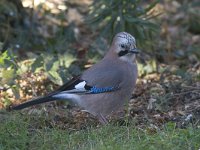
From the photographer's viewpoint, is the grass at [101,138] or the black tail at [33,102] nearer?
the grass at [101,138]

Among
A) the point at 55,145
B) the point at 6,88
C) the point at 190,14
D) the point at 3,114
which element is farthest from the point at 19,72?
the point at 190,14

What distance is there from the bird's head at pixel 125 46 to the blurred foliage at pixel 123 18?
3.55 feet

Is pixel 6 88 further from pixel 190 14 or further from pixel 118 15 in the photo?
pixel 190 14

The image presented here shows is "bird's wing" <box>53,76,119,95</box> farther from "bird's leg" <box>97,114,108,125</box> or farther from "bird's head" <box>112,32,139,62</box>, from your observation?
"bird's head" <box>112,32,139,62</box>

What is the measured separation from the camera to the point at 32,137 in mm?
4898

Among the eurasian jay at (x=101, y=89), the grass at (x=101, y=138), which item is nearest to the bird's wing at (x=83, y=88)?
the eurasian jay at (x=101, y=89)

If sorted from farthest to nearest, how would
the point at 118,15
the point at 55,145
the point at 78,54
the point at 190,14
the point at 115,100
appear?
the point at 190,14 < the point at 78,54 < the point at 118,15 < the point at 115,100 < the point at 55,145

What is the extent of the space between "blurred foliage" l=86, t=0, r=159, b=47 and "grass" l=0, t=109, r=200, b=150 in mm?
2035

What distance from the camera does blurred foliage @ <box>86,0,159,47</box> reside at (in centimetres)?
687

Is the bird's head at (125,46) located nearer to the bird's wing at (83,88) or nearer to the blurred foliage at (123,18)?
the bird's wing at (83,88)

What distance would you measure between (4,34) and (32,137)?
2925 millimetres

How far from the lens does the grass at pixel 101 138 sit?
4504 millimetres

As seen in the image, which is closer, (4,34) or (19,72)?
(19,72)

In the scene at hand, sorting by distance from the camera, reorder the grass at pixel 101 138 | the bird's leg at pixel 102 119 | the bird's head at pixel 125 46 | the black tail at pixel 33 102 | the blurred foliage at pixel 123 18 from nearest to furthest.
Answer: the grass at pixel 101 138 < the black tail at pixel 33 102 < the bird's leg at pixel 102 119 < the bird's head at pixel 125 46 < the blurred foliage at pixel 123 18
